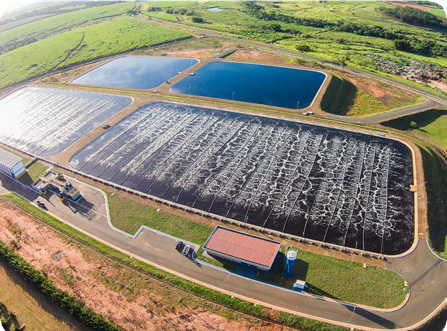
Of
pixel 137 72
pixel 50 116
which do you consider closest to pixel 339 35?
pixel 137 72

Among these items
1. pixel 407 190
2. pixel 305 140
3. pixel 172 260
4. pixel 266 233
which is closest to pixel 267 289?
pixel 266 233

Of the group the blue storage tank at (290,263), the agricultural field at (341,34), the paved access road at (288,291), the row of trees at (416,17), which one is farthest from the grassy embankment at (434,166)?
the row of trees at (416,17)

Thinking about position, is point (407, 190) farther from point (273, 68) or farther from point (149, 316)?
point (273, 68)

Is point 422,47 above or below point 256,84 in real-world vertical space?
above

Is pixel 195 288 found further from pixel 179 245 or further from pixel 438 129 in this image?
pixel 438 129


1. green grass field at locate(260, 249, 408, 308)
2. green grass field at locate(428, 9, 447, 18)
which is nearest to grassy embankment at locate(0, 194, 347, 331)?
green grass field at locate(260, 249, 408, 308)

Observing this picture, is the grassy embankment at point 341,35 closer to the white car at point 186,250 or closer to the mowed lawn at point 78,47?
the mowed lawn at point 78,47

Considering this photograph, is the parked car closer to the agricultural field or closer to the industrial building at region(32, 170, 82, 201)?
the industrial building at region(32, 170, 82, 201)

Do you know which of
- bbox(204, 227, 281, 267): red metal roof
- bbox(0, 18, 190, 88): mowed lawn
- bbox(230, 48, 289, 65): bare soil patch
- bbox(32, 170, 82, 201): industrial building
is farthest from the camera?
bbox(0, 18, 190, 88): mowed lawn
